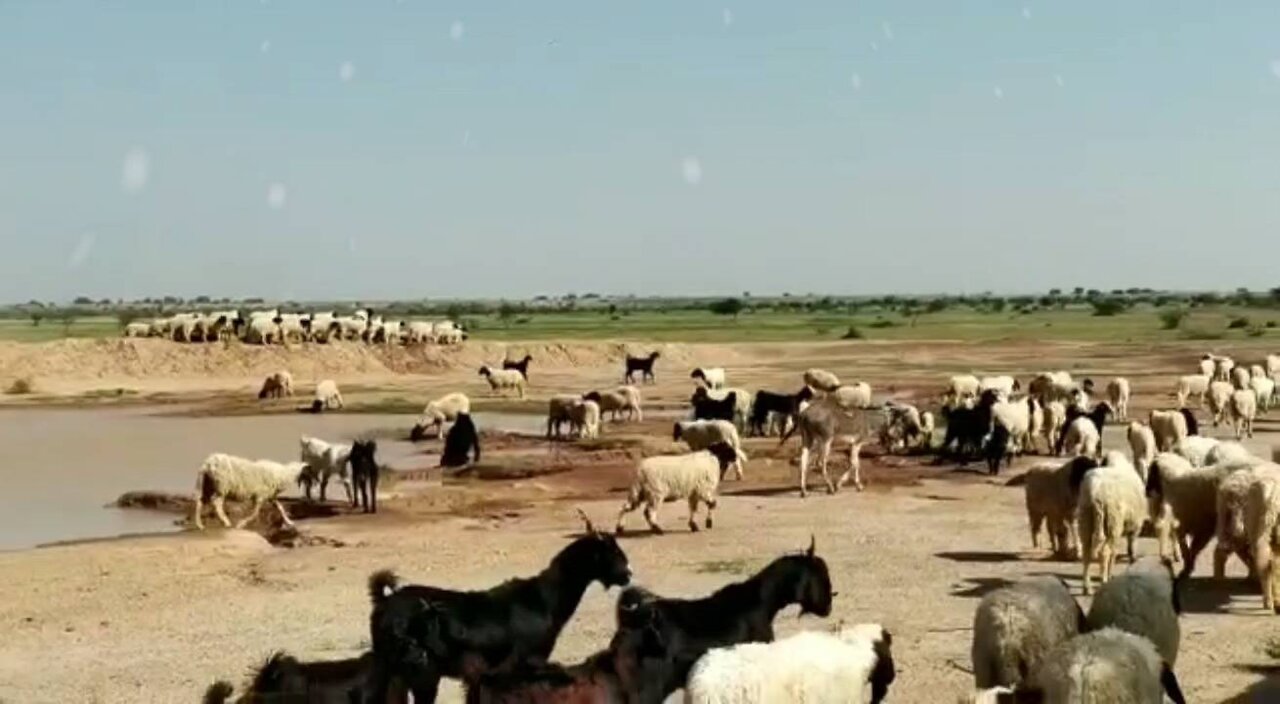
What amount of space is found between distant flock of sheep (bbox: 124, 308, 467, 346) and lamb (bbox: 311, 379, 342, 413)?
20143 millimetres

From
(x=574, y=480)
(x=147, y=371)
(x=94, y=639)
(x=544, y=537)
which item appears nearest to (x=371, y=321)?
(x=147, y=371)

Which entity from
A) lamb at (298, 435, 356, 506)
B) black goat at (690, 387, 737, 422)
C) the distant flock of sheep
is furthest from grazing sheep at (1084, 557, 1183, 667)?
the distant flock of sheep

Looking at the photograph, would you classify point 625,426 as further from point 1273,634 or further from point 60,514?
point 1273,634

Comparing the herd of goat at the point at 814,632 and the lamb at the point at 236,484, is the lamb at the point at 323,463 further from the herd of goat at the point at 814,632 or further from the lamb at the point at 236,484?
the herd of goat at the point at 814,632

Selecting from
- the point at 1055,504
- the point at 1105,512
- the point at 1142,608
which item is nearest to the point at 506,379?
the point at 1055,504

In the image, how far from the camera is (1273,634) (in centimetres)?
1259

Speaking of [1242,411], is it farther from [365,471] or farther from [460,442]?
[365,471]

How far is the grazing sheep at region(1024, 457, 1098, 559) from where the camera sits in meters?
16.5

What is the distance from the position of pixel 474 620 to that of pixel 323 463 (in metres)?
15.2

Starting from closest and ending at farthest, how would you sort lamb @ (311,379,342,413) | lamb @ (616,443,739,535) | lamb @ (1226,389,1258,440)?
lamb @ (616,443,739,535) < lamb @ (1226,389,1258,440) < lamb @ (311,379,342,413)

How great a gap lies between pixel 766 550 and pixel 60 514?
13.4 meters

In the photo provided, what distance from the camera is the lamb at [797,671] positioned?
827cm

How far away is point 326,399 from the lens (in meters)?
46.2

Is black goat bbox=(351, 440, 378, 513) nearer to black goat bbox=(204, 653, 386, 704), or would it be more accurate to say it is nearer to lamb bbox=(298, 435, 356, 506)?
lamb bbox=(298, 435, 356, 506)
